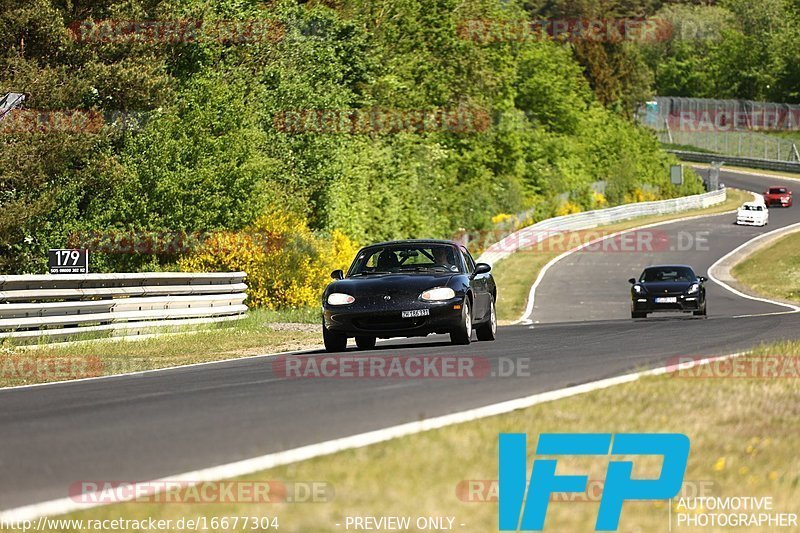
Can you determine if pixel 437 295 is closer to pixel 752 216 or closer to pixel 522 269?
pixel 522 269

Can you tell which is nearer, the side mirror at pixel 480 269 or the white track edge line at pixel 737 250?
the side mirror at pixel 480 269

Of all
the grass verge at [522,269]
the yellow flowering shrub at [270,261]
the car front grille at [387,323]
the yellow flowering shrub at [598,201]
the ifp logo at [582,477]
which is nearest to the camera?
the ifp logo at [582,477]

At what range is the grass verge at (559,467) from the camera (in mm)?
5586

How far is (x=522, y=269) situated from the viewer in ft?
175

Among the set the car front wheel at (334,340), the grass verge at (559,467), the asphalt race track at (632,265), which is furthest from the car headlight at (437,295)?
the asphalt race track at (632,265)

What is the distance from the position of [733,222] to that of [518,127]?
62.0ft

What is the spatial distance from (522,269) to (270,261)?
67.4 feet

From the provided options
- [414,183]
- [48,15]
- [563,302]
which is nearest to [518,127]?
[414,183]

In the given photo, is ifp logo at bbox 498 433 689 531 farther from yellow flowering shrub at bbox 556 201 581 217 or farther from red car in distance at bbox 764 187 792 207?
red car in distance at bbox 764 187 792 207

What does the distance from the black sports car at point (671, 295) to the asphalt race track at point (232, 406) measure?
12.0 m

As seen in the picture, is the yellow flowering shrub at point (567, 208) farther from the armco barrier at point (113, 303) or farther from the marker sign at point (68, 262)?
the marker sign at point (68, 262)

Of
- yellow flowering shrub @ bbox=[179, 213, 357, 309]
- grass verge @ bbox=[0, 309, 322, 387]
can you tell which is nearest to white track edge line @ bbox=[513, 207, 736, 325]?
yellow flowering shrub @ bbox=[179, 213, 357, 309]

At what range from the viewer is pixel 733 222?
243 feet

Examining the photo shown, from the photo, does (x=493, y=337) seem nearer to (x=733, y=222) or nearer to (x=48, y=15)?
(x=48, y=15)
